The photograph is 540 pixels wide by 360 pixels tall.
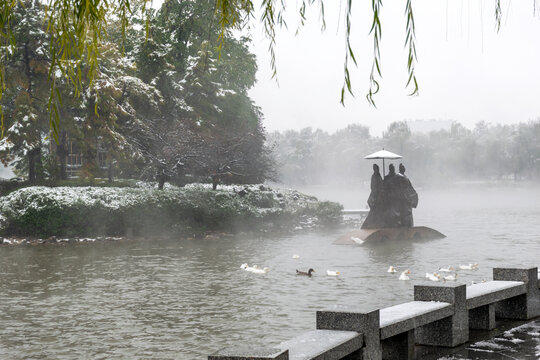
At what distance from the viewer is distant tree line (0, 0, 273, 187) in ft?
97.8

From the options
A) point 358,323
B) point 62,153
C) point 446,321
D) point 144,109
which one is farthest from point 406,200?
point 358,323

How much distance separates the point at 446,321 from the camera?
24.5 ft

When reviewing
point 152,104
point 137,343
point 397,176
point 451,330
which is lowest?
point 137,343

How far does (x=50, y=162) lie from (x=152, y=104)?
225 inches

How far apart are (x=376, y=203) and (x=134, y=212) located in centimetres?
971

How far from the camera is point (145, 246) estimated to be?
2459 cm

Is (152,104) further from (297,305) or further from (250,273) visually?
(297,305)

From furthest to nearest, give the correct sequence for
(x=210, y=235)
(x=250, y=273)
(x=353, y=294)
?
(x=210, y=235), (x=250, y=273), (x=353, y=294)

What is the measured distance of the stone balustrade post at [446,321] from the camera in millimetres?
7441

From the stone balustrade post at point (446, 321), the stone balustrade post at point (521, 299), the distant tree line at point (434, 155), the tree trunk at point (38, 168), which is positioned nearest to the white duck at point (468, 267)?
the stone balustrade post at point (521, 299)

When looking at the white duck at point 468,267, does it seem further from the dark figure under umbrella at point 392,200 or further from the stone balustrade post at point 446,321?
the stone balustrade post at point 446,321

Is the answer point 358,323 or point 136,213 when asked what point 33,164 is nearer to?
point 136,213

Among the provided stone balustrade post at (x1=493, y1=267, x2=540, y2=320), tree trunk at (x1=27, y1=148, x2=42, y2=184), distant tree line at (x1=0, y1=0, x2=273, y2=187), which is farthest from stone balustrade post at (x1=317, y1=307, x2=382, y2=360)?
tree trunk at (x1=27, y1=148, x2=42, y2=184)

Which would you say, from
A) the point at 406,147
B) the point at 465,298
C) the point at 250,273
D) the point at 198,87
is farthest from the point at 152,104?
the point at 406,147
